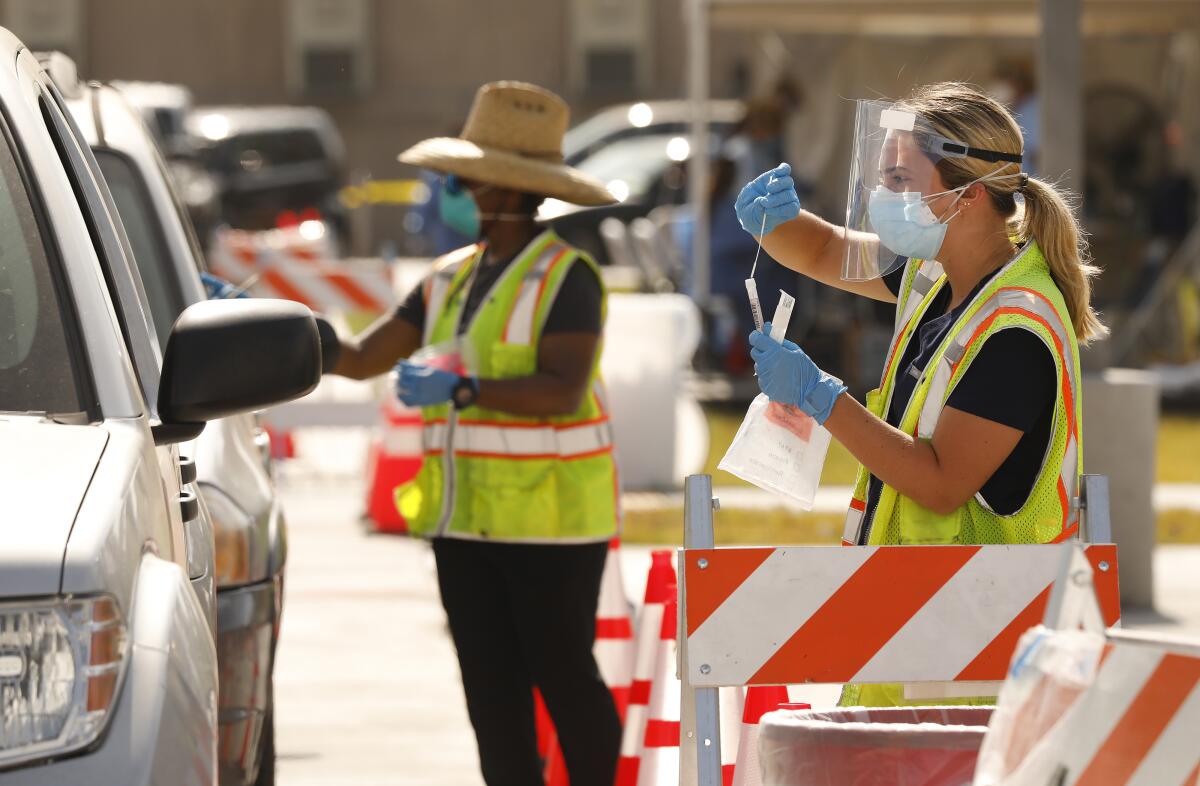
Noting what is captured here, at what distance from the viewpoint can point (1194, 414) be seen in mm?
16219

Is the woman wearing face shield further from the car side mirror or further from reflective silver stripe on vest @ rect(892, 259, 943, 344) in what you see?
the car side mirror

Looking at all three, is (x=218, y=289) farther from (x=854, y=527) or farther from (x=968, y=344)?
(x=968, y=344)

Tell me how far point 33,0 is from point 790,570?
4038cm

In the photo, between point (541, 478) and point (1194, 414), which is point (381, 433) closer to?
point (541, 478)

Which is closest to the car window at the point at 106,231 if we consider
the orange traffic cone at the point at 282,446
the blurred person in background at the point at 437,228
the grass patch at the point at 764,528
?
the grass patch at the point at 764,528

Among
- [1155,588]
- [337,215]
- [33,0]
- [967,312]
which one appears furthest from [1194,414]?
[33,0]

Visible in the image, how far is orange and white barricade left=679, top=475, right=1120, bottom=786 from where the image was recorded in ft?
10.9

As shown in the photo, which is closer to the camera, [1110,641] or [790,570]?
[1110,641]

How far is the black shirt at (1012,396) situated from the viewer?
140 inches

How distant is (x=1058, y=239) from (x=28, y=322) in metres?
1.73

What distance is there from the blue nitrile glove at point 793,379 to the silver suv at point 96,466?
727 mm

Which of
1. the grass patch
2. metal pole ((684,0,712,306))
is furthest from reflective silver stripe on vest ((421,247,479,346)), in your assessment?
metal pole ((684,0,712,306))

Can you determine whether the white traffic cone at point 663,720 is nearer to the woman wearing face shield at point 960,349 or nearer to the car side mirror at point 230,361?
the woman wearing face shield at point 960,349

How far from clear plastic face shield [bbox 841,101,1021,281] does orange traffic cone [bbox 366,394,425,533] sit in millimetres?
6436
